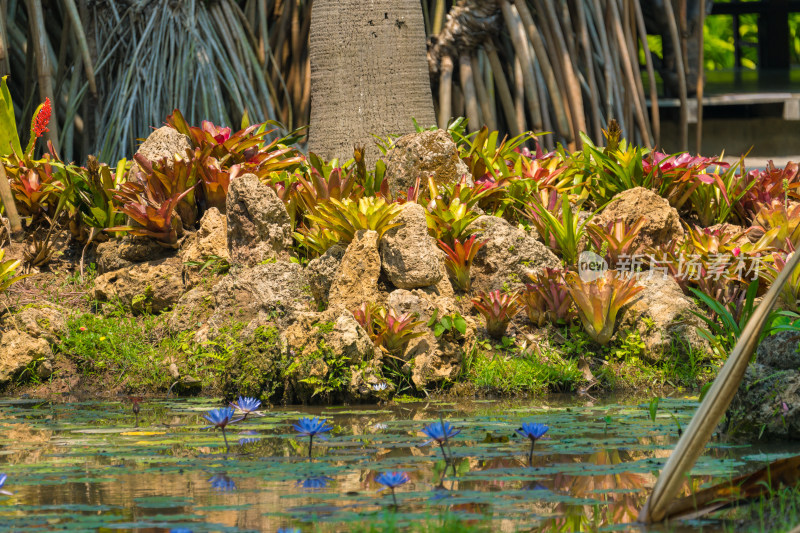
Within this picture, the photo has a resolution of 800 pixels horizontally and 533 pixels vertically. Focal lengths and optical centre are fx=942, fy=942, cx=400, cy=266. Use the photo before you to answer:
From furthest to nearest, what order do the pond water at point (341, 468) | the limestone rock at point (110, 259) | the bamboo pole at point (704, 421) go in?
the limestone rock at point (110, 259)
the pond water at point (341, 468)
the bamboo pole at point (704, 421)

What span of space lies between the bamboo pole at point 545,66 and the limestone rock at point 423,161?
1.97 m

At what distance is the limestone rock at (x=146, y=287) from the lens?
15.7ft

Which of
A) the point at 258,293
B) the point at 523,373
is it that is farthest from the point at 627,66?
the point at 258,293

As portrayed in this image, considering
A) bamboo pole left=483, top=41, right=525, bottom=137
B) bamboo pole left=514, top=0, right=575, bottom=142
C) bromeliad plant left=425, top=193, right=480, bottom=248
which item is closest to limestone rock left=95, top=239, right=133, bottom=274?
bromeliad plant left=425, top=193, right=480, bottom=248

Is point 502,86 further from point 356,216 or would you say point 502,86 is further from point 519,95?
point 356,216

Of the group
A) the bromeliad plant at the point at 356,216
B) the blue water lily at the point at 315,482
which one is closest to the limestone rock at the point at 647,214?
the bromeliad plant at the point at 356,216

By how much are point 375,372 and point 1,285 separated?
6.46 ft

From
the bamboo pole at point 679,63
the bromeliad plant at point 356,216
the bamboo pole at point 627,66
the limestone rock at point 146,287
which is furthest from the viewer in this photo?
the bamboo pole at point 679,63

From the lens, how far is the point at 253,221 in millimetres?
4668

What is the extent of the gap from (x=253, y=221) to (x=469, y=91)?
9.23 feet

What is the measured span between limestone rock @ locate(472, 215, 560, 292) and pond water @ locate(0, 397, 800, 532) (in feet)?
3.02

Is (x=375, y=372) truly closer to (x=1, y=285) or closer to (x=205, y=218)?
(x=205, y=218)

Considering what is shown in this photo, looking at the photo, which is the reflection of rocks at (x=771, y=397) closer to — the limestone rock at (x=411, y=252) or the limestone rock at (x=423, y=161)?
the limestone rock at (x=411, y=252)

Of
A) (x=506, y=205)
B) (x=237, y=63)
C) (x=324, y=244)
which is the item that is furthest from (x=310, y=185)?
(x=237, y=63)
